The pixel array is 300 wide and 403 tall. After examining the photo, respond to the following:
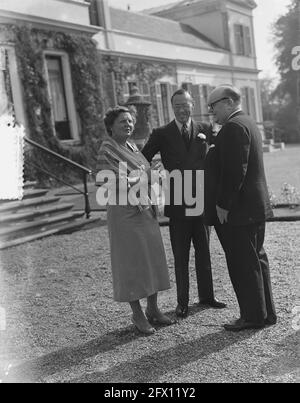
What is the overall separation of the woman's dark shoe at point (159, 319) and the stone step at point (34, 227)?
12.8 ft

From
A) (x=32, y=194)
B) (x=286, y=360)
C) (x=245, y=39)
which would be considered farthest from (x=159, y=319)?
(x=245, y=39)

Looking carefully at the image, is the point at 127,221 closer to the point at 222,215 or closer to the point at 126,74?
the point at 222,215

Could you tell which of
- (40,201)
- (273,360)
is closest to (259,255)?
(273,360)

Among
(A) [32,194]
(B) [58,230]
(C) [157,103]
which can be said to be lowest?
(B) [58,230]

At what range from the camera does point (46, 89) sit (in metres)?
13.0

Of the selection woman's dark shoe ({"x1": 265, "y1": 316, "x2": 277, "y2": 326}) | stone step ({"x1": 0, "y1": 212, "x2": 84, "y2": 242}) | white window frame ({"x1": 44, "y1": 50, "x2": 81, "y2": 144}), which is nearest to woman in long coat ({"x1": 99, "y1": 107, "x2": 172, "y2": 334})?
woman's dark shoe ({"x1": 265, "y1": 316, "x2": 277, "y2": 326})

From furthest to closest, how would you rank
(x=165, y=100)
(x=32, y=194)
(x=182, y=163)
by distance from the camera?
(x=165, y=100) < (x=32, y=194) < (x=182, y=163)

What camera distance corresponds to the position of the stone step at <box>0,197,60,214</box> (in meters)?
7.58

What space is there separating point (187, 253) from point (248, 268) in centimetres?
66

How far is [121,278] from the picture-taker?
3.49 metres

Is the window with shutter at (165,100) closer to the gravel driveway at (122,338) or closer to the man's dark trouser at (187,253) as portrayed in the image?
the gravel driveway at (122,338)

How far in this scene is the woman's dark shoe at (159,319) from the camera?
12.1 ft

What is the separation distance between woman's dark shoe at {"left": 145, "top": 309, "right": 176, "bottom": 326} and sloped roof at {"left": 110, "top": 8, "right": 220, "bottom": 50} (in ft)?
48.6
